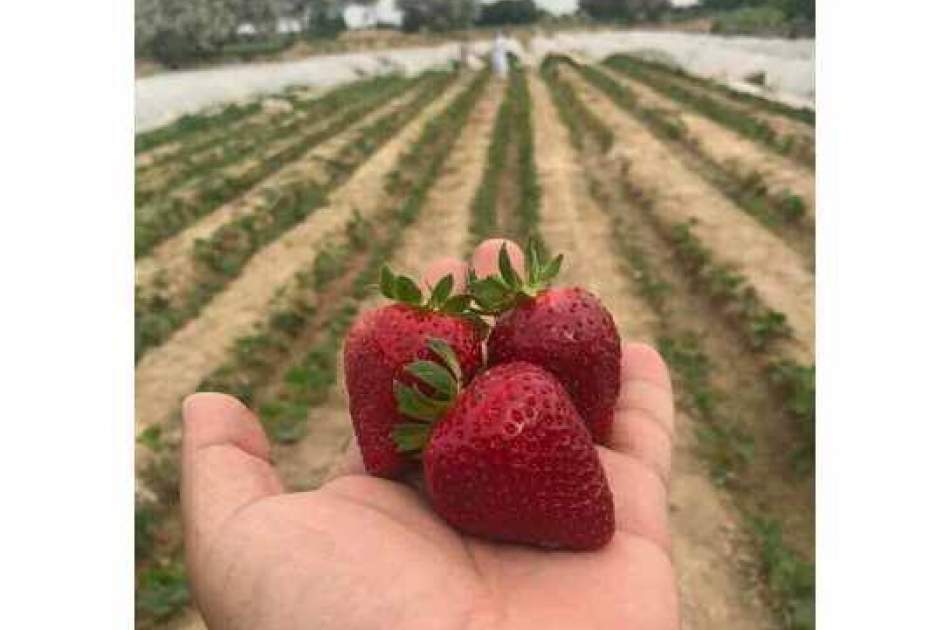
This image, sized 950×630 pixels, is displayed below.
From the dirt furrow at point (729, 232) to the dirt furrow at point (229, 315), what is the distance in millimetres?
2209

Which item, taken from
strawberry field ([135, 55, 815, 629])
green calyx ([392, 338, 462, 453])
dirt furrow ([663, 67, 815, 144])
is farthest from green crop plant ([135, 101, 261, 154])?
green calyx ([392, 338, 462, 453])

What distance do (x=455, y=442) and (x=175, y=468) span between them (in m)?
2.41

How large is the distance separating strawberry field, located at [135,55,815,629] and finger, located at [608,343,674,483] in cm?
36

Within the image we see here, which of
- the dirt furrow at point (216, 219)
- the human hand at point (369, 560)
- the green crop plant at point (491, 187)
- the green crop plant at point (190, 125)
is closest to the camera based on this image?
the human hand at point (369, 560)

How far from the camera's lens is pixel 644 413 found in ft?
6.34

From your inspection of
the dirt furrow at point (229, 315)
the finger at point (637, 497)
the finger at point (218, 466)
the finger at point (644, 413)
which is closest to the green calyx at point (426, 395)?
the finger at point (218, 466)

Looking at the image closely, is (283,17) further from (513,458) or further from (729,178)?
(513,458)

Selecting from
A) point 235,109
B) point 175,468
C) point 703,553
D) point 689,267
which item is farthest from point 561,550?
point 235,109

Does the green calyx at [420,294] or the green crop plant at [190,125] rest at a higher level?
the green crop plant at [190,125]

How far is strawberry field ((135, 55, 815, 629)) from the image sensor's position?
331 cm

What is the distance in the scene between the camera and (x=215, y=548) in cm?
145

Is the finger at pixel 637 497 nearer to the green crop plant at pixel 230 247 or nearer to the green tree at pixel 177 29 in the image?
the green crop plant at pixel 230 247

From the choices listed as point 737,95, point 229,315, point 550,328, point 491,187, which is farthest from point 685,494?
point 737,95

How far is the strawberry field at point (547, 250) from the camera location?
10.9 feet
